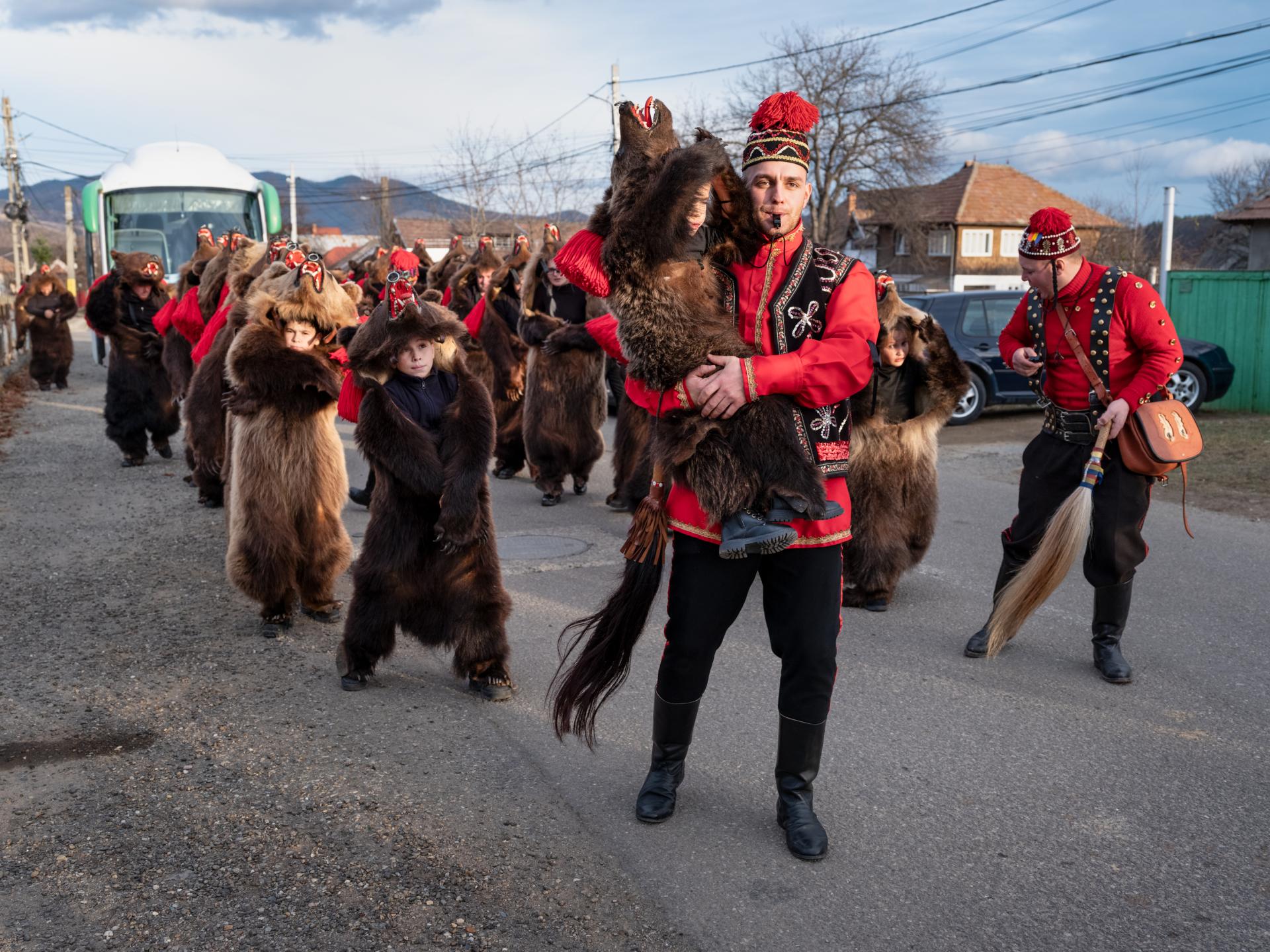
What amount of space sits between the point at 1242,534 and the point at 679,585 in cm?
578

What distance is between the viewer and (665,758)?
3566mm

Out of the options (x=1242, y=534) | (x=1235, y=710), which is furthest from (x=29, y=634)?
(x=1242, y=534)

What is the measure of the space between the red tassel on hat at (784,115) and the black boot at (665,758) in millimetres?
1750

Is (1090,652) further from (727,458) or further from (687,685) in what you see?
(727,458)

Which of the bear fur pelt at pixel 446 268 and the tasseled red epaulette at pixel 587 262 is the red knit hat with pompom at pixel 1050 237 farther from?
the bear fur pelt at pixel 446 268

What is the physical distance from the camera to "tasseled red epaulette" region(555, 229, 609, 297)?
119 inches

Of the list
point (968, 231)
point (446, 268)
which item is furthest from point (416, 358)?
point (968, 231)

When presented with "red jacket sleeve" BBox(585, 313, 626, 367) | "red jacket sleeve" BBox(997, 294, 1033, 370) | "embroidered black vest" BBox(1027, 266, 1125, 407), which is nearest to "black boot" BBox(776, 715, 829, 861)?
"red jacket sleeve" BBox(585, 313, 626, 367)

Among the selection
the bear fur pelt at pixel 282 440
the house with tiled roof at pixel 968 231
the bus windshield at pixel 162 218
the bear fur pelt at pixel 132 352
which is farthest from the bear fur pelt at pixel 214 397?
the house with tiled roof at pixel 968 231

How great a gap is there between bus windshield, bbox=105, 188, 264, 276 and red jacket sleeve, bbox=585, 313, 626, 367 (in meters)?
17.5

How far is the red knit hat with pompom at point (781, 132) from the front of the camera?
119 inches

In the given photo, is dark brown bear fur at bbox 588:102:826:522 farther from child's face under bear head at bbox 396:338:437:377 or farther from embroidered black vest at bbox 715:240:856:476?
child's face under bear head at bbox 396:338:437:377

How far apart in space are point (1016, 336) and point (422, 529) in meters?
2.88

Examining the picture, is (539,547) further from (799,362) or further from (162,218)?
(162,218)
